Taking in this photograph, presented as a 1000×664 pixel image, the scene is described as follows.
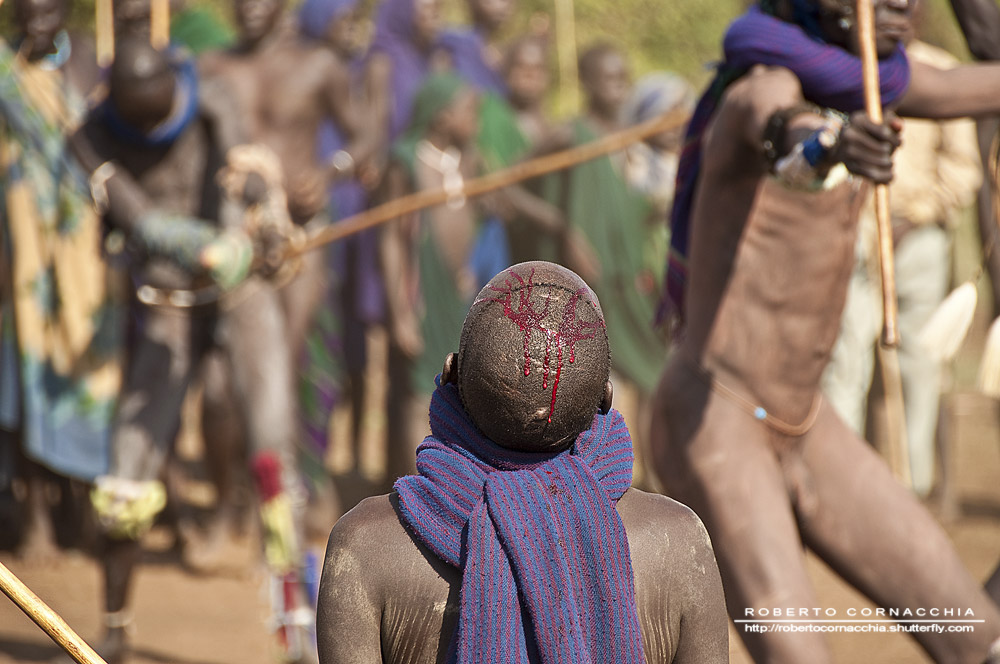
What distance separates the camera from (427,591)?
70.1 inches

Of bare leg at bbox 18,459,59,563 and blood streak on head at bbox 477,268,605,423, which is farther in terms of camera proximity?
bare leg at bbox 18,459,59,563

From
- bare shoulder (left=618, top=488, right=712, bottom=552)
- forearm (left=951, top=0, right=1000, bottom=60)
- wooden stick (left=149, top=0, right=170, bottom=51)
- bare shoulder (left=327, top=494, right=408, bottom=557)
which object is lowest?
wooden stick (left=149, top=0, right=170, bottom=51)

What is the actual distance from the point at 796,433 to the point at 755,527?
369 mm

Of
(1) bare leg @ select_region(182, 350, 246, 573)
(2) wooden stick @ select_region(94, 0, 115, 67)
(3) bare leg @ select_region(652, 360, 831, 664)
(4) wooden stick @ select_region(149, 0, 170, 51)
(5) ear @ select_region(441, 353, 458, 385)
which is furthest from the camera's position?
(2) wooden stick @ select_region(94, 0, 115, 67)

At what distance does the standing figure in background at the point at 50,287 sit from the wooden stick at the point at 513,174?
3.54 ft

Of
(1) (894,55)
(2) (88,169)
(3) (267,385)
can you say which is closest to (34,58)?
(2) (88,169)

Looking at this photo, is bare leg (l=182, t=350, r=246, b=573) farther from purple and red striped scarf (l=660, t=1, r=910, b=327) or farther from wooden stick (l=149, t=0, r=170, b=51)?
purple and red striped scarf (l=660, t=1, r=910, b=327)

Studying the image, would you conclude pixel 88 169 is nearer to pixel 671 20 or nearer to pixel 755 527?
pixel 755 527

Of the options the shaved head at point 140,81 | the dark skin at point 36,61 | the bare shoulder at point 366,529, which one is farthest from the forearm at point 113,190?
the bare shoulder at point 366,529

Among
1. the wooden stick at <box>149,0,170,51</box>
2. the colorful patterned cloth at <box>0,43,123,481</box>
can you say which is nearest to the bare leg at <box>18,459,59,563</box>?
the colorful patterned cloth at <box>0,43,123,481</box>

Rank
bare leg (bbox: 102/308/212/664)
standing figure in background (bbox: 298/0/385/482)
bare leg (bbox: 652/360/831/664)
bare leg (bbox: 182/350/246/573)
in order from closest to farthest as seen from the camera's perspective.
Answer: bare leg (bbox: 652/360/831/664)
bare leg (bbox: 102/308/212/664)
bare leg (bbox: 182/350/246/573)
standing figure in background (bbox: 298/0/385/482)

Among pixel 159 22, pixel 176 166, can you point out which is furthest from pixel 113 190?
pixel 159 22

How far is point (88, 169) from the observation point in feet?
17.7

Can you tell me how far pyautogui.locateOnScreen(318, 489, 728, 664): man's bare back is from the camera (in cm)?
179
